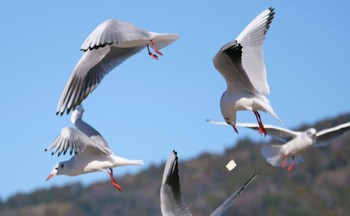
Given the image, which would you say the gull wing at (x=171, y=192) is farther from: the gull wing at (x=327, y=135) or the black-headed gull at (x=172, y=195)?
the gull wing at (x=327, y=135)

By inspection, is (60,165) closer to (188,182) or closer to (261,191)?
(261,191)

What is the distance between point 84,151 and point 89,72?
710 mm

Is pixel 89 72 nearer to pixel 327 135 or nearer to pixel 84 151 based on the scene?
pixel 84 151

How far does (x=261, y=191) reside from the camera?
50.2m

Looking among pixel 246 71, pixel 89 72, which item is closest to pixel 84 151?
pixel 89 72

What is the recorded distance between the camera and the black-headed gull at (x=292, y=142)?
1042cm

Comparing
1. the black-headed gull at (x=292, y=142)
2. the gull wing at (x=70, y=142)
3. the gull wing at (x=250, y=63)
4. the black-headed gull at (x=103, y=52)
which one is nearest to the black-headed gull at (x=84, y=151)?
the gull wing at (x=70, y=142)

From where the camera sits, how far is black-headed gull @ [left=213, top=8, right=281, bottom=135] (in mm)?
7625

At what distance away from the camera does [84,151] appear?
872cm

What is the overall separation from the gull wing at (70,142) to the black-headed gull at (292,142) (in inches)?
95.8

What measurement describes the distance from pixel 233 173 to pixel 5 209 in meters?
12.4

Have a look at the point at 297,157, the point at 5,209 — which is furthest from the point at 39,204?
the point at 297,157

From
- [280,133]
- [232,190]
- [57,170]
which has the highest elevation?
[57,170]

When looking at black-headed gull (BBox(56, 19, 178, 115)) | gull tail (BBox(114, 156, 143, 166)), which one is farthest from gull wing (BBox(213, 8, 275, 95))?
gull tail (BBox(114, 156, 143, 166))
